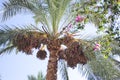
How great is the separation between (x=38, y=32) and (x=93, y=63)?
2359 millimetres

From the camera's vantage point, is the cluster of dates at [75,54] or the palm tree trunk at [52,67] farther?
the palm tree trunk at [52,67]

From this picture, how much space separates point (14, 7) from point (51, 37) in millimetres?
2001

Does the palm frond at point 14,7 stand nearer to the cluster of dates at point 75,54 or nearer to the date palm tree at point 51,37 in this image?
the date palm tree at point 51,37

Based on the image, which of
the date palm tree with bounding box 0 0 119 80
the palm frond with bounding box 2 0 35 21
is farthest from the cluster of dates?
the palm frond with bounding box 2 0 35 21

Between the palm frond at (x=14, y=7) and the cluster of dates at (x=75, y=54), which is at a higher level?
the palm frond at (x=14, y=7)

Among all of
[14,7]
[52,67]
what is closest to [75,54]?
[52,67]

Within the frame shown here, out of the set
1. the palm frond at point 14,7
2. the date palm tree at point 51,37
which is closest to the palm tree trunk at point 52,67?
the date palm tree at point 51,37

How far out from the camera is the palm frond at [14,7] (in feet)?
46.5

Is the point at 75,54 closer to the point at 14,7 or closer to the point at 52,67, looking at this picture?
the point at 52,67

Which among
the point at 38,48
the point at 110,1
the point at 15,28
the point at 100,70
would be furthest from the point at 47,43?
the point at 110,1

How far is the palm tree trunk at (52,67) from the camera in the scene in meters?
13.6

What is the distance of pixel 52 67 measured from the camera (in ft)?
44.9

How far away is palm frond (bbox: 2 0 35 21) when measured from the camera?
14176 millimetres

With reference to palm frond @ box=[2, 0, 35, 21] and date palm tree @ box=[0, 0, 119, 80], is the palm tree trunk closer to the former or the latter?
date palm tree @ box=[0, 0, 119, 80]
